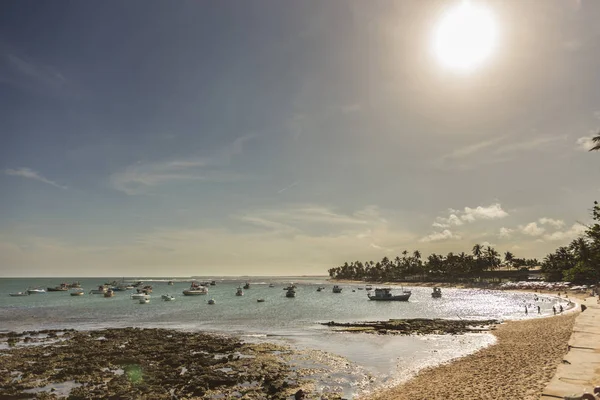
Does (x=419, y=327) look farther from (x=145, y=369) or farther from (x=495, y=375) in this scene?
(x=145, y=369)

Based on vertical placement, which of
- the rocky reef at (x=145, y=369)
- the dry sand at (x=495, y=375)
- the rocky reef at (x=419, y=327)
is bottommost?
the rocky reef at (x=419, y=327)

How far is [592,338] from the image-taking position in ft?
58.9

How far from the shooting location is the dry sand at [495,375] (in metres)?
20.1

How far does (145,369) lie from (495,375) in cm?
2576

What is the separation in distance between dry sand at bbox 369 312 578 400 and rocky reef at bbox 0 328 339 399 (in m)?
7.77

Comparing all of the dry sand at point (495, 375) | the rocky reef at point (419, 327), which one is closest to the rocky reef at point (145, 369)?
the dry sand at point (495, 375)

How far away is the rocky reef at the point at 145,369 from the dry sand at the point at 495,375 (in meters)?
7.77

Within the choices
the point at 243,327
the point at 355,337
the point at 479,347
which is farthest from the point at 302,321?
the point at 479,347

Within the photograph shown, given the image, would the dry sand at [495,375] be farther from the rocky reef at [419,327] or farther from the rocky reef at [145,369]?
the rocky reef at [419,327]

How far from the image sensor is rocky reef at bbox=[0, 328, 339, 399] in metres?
23.2

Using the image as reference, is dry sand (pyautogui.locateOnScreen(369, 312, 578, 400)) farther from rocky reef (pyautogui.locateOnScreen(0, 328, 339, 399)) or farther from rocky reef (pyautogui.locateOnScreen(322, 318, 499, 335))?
rocky reef (pyautogui.locateOnScreen(322, 318, 499, 335))

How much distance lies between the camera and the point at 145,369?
29.0m

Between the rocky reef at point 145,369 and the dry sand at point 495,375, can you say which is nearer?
the dry sand at point 495,375

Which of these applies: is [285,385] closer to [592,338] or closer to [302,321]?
[592,338]
